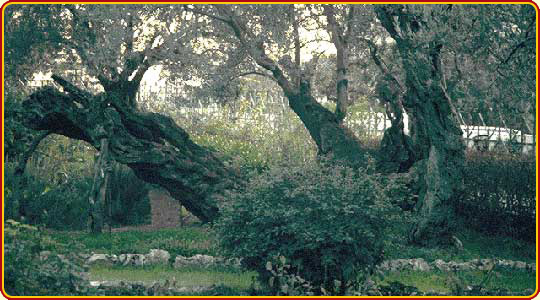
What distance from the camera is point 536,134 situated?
7793 millimetres

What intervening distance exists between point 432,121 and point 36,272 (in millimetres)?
6052

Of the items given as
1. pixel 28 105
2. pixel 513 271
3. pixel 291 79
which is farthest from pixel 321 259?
pixel 291 79

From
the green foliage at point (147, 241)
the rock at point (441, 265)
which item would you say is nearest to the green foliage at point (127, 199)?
the green foliage at point (147, 241)

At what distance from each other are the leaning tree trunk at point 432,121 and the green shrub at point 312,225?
2.99 m

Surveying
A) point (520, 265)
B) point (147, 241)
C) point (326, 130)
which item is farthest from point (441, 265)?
point (326, 130)

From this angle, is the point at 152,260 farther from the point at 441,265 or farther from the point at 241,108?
the point at 241,108

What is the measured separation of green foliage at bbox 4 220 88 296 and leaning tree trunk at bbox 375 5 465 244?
18.2 feet

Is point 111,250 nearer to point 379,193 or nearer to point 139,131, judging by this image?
point 139,131

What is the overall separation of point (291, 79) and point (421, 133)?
377 centimetres

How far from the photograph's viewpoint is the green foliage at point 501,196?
12.1 meters

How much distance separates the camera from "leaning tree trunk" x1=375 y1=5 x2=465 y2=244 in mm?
10539

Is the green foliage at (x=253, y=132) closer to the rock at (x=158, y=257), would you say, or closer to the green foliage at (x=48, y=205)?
the green foliage at (x=48, y=205)

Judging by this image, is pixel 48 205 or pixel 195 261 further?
pixel 48 205

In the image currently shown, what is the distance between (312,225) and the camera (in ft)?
24.8
